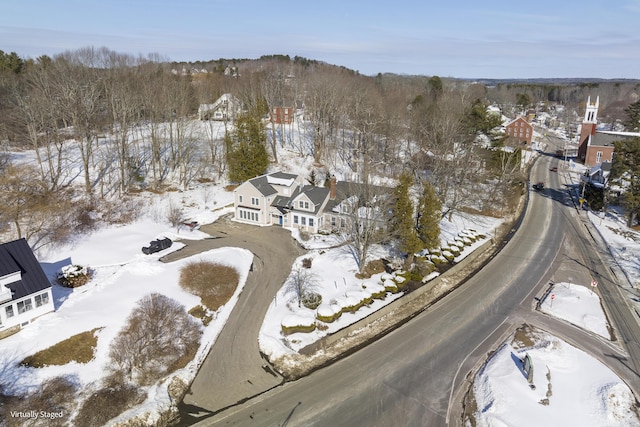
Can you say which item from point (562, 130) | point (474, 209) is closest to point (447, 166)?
point (474, 209)

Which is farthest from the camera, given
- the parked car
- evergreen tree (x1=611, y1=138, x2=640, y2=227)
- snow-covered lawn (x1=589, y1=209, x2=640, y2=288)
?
evergreen tree (x1=611, y1=138, x2=640, y2=227)

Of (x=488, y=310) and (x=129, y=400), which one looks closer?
(x=129, y=400)

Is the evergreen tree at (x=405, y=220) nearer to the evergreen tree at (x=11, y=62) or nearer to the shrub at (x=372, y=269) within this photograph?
the shrub at (x=372, y=269)

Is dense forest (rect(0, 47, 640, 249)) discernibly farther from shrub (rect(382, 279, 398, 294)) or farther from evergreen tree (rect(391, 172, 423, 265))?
shrub (rect(382, 279, 398, 294))

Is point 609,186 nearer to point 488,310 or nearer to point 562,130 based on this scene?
point 488,310

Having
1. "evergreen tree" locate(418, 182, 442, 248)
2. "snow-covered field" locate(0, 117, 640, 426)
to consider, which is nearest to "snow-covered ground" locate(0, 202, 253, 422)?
"snow-covered field" locate(0, 117, 640, 426)

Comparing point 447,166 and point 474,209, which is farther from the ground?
point 447,166

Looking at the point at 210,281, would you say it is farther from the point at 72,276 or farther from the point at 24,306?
the point at 24,306
